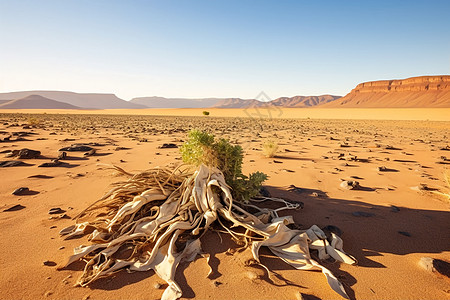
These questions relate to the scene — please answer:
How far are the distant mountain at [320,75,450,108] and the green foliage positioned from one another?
16678cm

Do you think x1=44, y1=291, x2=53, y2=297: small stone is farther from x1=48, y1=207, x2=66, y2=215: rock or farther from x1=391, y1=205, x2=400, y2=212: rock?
x1=391, y1=205, x2=400, y2=212: rock

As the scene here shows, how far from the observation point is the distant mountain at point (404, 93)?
5630 inches

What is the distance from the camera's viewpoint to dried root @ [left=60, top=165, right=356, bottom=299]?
2191 mm

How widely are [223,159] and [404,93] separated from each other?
20271 cm

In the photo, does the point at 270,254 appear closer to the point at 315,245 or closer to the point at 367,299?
the point at 315,245

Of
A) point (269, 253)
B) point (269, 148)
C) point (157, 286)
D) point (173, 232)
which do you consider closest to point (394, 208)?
point (269, 253)

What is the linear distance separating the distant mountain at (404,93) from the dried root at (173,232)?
549 feet

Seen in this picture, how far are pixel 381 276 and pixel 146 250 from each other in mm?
2142

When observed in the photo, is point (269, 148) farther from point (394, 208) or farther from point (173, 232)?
point (173, 232)

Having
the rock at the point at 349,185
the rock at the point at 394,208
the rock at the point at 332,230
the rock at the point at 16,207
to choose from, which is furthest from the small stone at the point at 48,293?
the rock at the point at 349,185

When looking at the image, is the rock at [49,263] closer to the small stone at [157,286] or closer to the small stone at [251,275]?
the small stone at [157,286]

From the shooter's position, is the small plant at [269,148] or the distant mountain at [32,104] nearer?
the small plant at [269,148]

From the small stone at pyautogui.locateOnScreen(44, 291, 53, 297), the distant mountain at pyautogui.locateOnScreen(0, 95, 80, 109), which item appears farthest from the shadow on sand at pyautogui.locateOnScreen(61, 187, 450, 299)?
the distant mountain at pyautogui.locateOnScreen(0, 95, 80, 109)

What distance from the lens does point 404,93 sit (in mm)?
163750
